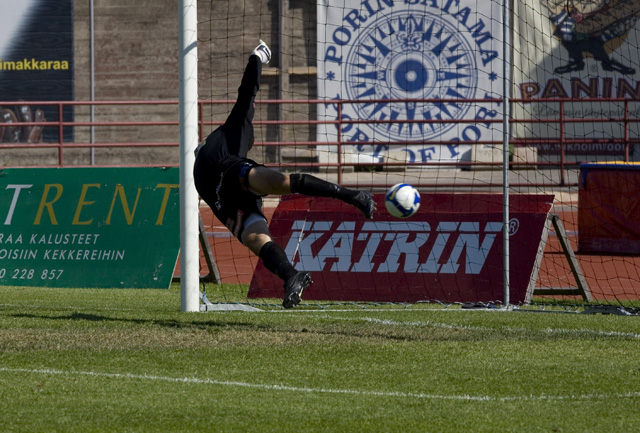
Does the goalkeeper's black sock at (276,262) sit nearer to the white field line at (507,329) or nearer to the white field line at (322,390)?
the white field line at (507,329)

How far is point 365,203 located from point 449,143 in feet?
40.2

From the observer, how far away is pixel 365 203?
→ 7.26 meters

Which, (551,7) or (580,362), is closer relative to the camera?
(580,362)

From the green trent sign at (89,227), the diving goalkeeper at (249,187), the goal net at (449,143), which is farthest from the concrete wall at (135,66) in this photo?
the diving goalkeeper at (249,187)

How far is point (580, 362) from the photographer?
6.58 meters

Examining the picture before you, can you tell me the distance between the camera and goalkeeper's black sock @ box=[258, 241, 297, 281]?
24.7 feet

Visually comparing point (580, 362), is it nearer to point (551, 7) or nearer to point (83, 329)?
point (83, 329)

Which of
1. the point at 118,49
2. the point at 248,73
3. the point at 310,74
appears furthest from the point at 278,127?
the point at 248,73

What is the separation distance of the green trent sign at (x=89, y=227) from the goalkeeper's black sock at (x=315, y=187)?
15.6ft

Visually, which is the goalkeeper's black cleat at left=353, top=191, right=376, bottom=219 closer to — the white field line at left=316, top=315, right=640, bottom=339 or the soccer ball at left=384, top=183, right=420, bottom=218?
the soccer ball at left=384, top=183, right=420, bottom=218

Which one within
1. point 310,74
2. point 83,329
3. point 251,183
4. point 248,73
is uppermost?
point 310,74

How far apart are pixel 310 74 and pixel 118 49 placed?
19.3 feet

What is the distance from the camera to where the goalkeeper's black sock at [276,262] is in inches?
297

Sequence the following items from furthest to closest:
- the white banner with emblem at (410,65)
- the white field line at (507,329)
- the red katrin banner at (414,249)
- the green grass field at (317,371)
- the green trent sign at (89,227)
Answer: the white banner with emblem at (410,65)
the green trent sign at (89,227)
the red katrin banner at (414,249)
the white field line at (507,329)
the green grass field at (317,371)
